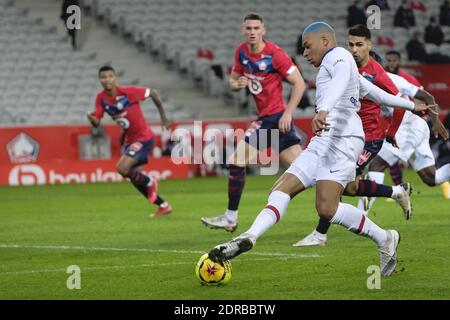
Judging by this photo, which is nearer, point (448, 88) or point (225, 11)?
point (448, 88)

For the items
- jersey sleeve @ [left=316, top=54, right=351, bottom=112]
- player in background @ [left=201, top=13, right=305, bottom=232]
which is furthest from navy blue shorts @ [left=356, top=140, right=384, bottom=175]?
jersey sleeve @ [left=316, top=54, right=351, bottom=112]

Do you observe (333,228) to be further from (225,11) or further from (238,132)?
(225,11)

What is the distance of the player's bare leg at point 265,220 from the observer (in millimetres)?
8477

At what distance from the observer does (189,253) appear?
11039mm

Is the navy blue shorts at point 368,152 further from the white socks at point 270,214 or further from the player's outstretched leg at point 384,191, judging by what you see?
the white socks at point 270,214

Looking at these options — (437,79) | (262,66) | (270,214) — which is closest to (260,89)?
(262,66)

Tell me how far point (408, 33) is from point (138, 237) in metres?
20.2

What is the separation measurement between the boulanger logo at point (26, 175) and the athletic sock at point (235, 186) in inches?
455

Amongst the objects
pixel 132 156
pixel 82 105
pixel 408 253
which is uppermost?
pixel 408 253

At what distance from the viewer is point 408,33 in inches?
1240

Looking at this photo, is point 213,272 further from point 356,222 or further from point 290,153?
point 290,153

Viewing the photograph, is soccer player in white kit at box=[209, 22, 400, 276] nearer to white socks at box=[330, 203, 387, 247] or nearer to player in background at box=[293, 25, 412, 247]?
white socks at box=[330, 203, 387, 247]

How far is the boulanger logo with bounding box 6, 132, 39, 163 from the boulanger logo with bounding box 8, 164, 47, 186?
22 cm
